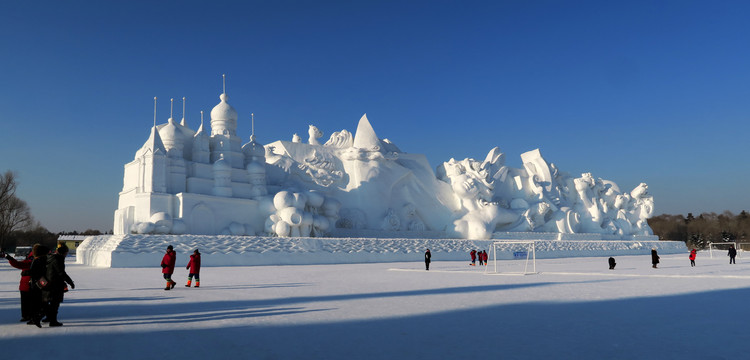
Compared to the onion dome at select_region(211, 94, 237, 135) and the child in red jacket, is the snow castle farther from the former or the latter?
the child in red jacket

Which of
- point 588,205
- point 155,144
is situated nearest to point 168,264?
point 155,144

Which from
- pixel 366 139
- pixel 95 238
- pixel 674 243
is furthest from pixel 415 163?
pixel 674 243

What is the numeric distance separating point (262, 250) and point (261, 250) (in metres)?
0.04

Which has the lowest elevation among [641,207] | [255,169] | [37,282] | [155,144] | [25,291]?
[25,291]

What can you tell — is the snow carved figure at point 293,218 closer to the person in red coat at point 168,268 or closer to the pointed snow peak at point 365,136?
the pointed snow peak at point 365,136

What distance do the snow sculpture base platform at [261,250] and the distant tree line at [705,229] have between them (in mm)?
59067

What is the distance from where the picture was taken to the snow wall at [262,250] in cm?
2239

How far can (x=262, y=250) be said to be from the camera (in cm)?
2534

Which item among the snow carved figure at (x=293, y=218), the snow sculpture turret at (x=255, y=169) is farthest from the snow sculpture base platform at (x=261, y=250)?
the snow sculpture turret at (x=255, y=169)

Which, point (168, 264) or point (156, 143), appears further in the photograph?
point (156, 143)

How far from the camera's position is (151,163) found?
26.6 meters

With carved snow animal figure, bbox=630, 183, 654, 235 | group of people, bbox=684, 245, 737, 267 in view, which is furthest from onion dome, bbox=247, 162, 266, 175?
carved snow animal figure, bbox=630, 183, 654, 235

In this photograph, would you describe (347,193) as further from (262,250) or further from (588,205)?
(588,205)

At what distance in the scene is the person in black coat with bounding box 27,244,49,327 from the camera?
7.23 meters
